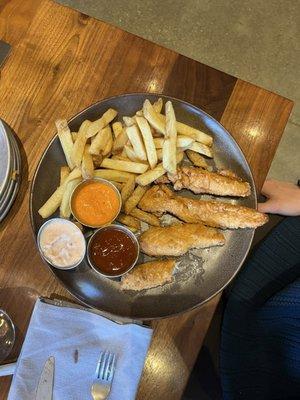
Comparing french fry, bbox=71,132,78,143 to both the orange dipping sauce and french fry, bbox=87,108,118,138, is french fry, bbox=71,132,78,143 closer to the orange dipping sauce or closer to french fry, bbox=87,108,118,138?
french fry, bbox=87,108,118,138

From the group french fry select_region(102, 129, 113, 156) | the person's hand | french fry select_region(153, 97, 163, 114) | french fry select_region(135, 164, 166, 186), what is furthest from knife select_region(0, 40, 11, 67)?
the person's hand

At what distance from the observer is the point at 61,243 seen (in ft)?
5.51

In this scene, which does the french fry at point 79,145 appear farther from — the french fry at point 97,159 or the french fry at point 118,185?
the french fry at point 118,185

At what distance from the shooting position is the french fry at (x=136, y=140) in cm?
174

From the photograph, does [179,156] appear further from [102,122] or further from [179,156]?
[102,122]

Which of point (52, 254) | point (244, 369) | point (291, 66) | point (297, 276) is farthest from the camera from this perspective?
point (291, 66)

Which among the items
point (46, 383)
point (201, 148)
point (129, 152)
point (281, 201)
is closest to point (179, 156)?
point (201, 148)

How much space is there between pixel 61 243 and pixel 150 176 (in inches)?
16.8

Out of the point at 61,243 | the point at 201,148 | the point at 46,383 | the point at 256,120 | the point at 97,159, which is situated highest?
the point at 256,120

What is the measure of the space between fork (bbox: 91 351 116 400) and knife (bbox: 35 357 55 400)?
0.51ft

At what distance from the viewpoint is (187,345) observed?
69.8 inches

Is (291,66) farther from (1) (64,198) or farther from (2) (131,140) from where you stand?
(1) (64,198)

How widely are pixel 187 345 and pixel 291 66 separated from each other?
2282 millimetres

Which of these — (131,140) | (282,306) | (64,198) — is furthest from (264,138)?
(64,198)
